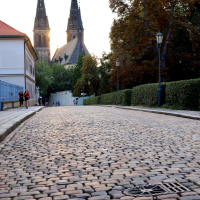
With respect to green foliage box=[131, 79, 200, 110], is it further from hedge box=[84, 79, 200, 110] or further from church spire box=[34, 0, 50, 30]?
church spire box=[34, 0, 50, 30]

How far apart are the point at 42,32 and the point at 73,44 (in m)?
13.1

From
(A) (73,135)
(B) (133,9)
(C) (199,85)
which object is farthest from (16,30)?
(A) (73,135)

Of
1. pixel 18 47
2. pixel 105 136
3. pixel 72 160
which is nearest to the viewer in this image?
pixel 72 160

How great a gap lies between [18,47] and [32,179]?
37981mm

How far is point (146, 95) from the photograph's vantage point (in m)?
23.6

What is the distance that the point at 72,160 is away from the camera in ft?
17.1

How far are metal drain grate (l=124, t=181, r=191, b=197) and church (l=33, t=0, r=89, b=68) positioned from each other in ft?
368

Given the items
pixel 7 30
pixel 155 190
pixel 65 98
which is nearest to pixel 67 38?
pixel 65 98

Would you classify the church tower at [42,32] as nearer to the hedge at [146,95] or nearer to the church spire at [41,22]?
the church spire at [41,22]

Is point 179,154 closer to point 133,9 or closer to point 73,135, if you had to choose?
point 73,135

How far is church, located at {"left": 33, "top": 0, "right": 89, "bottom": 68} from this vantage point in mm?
116438

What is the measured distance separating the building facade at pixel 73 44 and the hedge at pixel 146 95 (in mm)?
89376

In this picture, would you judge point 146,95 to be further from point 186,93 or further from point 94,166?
point 94,166

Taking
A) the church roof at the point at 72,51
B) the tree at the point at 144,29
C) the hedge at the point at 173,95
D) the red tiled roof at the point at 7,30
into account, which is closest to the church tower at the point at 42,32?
the church roof at the point at 72,51
